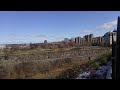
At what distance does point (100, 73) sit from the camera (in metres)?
2.79

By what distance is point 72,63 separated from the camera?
286 cm

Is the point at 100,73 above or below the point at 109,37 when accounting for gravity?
below

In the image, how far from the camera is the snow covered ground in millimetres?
2770

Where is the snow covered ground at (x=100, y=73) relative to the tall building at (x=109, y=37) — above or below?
below

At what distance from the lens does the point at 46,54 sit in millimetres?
2889

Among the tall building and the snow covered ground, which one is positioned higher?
the tall building

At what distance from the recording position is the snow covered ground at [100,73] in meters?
2.77
